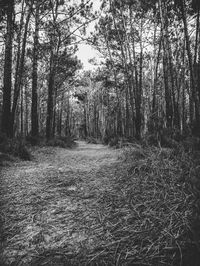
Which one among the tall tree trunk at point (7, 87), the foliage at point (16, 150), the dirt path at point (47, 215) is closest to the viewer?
the dirt path at point (47, 215)

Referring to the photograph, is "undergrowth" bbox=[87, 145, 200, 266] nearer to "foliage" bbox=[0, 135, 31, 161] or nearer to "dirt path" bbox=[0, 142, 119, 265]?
"dirt path" bbox=[0, 142, 119, 265]

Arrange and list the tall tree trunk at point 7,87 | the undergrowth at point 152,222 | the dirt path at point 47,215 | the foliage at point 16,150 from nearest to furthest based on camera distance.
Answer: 1. the undergrowth at point 152,222
2. the dirt path at point 47,215
3. the foliage at point 16,150
4. the tall tree trunk at point 7,87

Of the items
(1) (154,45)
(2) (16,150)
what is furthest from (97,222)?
(1) (154,45)

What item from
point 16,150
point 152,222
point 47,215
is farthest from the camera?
point 16,150

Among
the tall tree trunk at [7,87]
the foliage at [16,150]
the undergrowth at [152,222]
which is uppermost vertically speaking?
the tall tree trunk at [7,87]

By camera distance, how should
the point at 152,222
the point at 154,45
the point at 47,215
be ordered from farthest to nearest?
the point at 154,45, the point at 47,215, the point at 152,222

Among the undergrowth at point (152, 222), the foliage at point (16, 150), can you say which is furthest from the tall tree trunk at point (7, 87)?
the undergrowth at point (152, 222)

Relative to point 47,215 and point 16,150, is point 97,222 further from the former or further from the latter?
point 16,150

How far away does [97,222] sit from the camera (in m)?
1.48

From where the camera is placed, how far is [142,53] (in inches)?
433

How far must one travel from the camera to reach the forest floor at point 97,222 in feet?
3.55

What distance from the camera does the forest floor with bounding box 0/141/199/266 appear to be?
3.55ft

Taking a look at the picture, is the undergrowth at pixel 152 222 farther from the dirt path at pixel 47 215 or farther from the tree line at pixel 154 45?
the tree line at pixel 154 45

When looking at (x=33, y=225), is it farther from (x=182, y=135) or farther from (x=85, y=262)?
(x=182, y=135)
